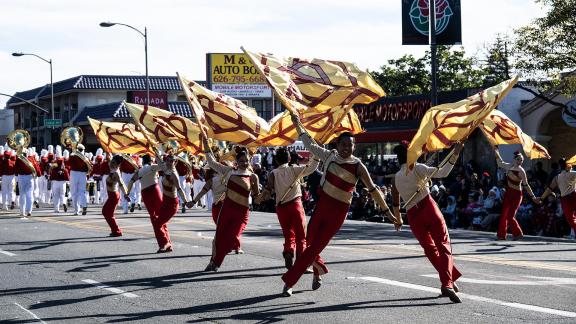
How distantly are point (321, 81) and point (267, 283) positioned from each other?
2.81 m

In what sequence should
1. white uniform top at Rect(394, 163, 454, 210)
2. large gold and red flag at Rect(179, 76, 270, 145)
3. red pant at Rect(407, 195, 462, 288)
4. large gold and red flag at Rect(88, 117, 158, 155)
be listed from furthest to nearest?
1. large gold and red flag at Rect(88, 117, 158, 155)
2. large gold and red flag at Rect(179, 76, 270, 145)
3. white uniform top at Rect(394, 163, 454, 210)
4. red pant at Rect(407, 195, 462, 288)

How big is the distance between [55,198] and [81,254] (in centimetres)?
1470

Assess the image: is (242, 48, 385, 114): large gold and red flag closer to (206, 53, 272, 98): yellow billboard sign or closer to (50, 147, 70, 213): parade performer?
(50, 147, 70, 213): parade performer

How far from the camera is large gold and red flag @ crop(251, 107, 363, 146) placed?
14.3 metres

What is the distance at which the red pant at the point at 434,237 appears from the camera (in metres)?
10.8

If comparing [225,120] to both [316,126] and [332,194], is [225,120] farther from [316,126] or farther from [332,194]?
[332,194]

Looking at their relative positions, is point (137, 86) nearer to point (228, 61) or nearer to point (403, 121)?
point (228, 61)

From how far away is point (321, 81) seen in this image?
13477 millimetres

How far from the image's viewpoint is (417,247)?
1798 centimetres

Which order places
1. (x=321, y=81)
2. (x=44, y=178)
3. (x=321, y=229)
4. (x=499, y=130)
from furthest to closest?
1. (x=44, y=178)
2. (x=499, y=130)
3. (x=321, y=81)
4. (x=321, y=229)

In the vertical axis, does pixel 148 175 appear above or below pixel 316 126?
below

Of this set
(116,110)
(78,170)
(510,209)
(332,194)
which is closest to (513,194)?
(510,209)

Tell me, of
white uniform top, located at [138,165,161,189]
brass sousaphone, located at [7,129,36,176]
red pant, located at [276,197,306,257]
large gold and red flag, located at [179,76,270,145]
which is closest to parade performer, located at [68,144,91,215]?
brass sousaphone, located at [7,129,36,176]

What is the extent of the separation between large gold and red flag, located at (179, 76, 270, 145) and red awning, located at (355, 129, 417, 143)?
81.5ft
